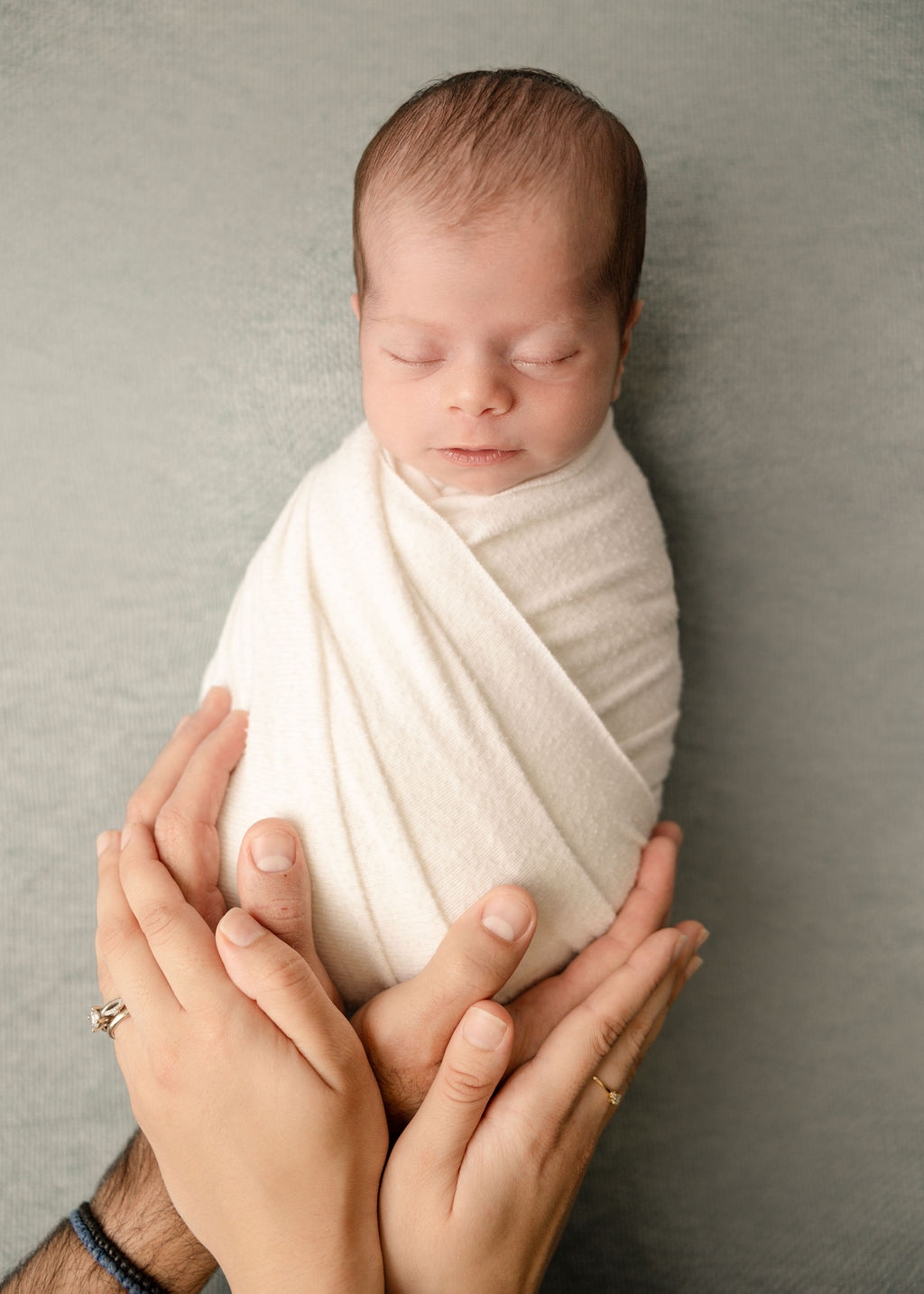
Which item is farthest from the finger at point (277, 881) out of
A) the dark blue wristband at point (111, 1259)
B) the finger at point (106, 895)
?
the dark blue wristband at point (111, 1259)

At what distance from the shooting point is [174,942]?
84 centimetres

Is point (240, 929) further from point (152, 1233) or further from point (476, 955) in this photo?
point (152, 1233)

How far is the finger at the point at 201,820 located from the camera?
2.92 feet

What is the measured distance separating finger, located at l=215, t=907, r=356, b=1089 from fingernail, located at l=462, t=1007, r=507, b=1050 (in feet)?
0.43

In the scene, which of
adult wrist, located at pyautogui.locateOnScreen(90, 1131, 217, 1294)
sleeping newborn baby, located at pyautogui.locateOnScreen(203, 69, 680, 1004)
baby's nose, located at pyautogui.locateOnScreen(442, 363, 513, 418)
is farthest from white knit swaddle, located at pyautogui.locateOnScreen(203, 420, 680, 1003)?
adult wrist, located at pyautogui.locateOnScreen(90, 1131, 217, 1294)

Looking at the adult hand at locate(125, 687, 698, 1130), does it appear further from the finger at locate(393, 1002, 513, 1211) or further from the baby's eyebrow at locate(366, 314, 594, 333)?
the baby's eyebrow at locate(366, 314, 594, 333)

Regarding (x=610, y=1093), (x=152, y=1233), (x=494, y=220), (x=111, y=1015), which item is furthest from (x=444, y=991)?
(x=494, y=220)

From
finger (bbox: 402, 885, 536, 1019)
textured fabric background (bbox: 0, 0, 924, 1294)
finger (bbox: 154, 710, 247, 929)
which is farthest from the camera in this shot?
textured fabric background (bbox: 0, 0, 924, 1294)

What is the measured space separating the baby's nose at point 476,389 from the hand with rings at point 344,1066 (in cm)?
44

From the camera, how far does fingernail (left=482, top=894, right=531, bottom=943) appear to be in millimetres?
786

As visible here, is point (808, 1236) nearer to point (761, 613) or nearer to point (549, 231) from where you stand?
point (761, 613)

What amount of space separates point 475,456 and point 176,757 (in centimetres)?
52

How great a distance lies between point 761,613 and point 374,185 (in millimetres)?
767

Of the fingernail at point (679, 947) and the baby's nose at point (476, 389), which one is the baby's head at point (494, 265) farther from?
the fingernail at point (679, 947)
